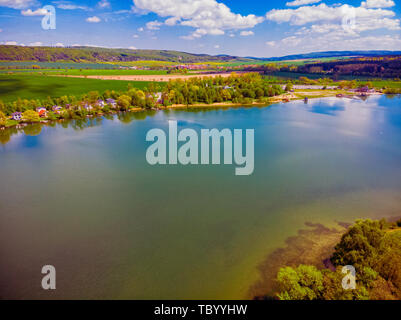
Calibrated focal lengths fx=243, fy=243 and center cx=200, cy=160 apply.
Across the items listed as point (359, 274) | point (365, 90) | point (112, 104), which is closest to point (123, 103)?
point (112, 104)

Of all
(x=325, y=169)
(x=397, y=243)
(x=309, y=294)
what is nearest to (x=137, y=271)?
(x=309, y=294)

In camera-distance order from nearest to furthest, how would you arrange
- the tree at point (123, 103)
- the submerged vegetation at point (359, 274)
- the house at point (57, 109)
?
the submerged vegetation at point (359, 274) → the house at point (57, 109) → the tree at point (123, 103)

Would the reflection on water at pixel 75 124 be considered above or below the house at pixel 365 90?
below

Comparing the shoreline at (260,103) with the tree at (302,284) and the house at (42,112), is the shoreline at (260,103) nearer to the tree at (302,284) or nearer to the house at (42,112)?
the house at (42,112)

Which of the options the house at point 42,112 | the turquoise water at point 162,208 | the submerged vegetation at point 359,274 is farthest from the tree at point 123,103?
the submerged vegetation at point 359,274

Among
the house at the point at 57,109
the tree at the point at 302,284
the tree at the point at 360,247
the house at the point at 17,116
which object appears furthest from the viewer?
the house at the point at 57,109

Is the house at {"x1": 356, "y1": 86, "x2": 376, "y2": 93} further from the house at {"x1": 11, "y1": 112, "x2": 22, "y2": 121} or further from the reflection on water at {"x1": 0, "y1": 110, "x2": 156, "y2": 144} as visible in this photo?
the house at {"x1": 11, "y1": 112, "x2": 22, "y2": 121}
